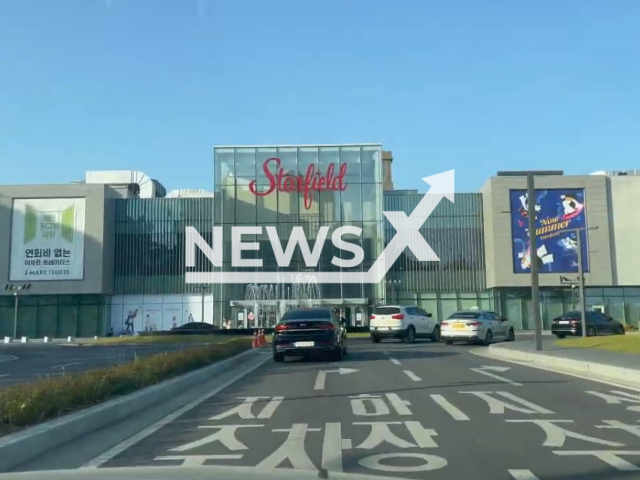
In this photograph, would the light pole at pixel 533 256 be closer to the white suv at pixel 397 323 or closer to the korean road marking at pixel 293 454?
the white suv at pixel 397 323

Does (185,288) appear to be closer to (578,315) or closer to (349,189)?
(349,189)

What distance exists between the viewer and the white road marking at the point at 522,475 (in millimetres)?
6301

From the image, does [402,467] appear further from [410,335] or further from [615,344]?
[410,335]

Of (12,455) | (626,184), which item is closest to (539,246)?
(626,184)

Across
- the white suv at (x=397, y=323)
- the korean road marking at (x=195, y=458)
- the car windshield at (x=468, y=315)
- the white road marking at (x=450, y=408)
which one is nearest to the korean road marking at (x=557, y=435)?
the white road marking at (x=450, y=408)

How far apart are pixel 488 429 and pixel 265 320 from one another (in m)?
47.3

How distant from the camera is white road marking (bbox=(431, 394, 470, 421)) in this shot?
992 cm

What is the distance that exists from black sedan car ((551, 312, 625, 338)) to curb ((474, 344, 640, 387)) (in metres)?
12.8

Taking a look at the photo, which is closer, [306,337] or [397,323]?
[306,337]

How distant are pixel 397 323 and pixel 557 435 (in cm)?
2452

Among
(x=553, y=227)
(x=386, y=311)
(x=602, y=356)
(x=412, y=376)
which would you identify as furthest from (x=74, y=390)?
(x=553, y=227)

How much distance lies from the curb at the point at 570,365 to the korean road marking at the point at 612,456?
7.43m

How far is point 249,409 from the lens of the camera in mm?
11086

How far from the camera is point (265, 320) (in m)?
55.7
